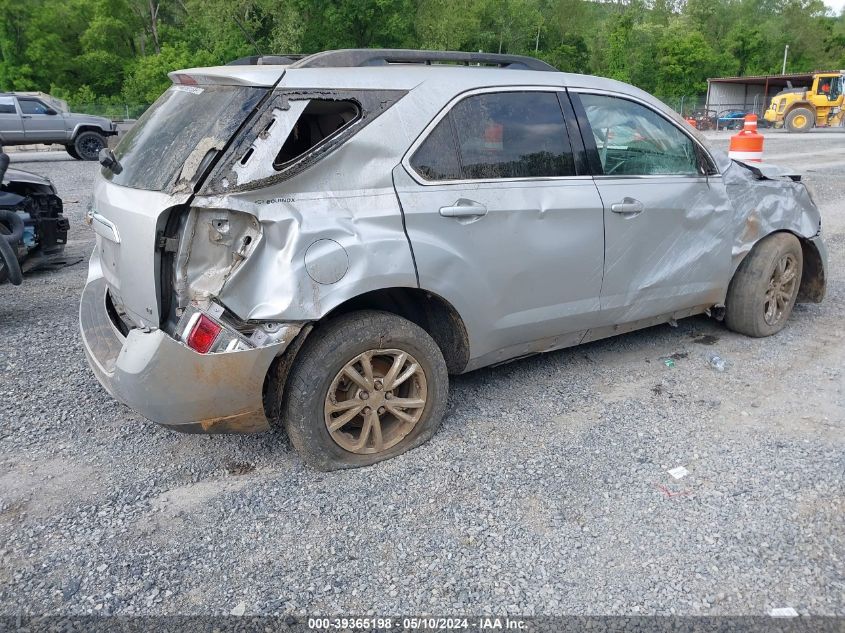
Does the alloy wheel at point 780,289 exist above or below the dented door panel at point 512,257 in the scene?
below

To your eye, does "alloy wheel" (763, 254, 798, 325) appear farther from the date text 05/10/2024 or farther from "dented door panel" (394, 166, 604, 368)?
the date text 05/10/2024

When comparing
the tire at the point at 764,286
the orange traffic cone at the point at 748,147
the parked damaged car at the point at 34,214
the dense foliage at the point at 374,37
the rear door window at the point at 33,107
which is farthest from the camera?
the dense foliage at the point at 374,37

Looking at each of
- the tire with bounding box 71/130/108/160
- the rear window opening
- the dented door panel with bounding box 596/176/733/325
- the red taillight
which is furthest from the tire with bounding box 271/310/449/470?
the tire with bounding box 71/130/108/160

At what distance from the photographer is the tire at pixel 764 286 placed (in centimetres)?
496

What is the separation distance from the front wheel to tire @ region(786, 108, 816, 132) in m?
Answer: 29.2

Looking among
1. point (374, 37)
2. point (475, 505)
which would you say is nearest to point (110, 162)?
point (475, 505)

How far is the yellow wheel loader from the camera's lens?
32.6m

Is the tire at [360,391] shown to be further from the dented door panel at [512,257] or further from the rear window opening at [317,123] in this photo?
the rear window opening at [317,123]

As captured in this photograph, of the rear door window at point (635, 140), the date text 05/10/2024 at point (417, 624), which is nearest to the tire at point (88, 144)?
the rear door window at point (635, 140)

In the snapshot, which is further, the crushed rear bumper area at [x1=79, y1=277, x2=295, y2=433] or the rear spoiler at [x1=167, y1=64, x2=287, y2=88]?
the rear spoiler at [x1=167, y1=64, x2=287, y2=88]

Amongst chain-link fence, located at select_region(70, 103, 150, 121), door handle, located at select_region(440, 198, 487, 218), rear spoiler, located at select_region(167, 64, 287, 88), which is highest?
rear spoiler, located at select_region(167, 64, 287, 88)

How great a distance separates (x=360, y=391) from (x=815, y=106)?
36.3m

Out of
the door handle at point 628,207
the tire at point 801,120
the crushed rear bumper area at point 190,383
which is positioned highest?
the door handle at point 628,207

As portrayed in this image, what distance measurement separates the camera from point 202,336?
9.78 ft
